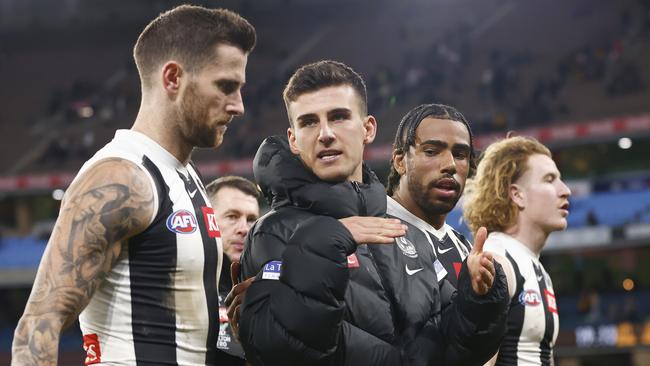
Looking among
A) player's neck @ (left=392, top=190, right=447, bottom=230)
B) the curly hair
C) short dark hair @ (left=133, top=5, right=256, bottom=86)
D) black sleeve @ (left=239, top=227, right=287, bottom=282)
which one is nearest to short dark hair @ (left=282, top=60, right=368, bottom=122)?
short dark hair @ (left=133, top=5, right=256, bottom=86)

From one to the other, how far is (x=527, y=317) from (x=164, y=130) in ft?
8.10

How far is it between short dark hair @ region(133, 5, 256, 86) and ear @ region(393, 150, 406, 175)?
4.25 ft

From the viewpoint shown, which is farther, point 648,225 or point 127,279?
point 648,225

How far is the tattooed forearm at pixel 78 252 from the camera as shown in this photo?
2.79m

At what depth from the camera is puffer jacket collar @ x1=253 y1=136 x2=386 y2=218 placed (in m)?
3.33

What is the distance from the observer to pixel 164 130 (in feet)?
10.8

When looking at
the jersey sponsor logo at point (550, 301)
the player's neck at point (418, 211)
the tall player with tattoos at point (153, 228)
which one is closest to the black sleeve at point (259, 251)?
the tall player with tattoos at point (153, 228)

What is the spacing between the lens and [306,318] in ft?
9.65

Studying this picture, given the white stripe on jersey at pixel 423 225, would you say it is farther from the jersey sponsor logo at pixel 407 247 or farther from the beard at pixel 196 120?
the beard at pixel 196 120

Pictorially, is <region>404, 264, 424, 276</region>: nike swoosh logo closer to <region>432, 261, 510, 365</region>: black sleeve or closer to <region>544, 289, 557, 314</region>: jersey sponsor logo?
<region>432, 261, 510, 365</region>: black sleeve

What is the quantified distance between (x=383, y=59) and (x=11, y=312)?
49.8 ft

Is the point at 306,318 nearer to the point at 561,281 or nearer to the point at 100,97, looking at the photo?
the point at 561,281

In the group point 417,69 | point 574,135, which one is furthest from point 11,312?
point 574,135

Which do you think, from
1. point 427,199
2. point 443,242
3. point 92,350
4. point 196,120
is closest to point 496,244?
point 443,242
